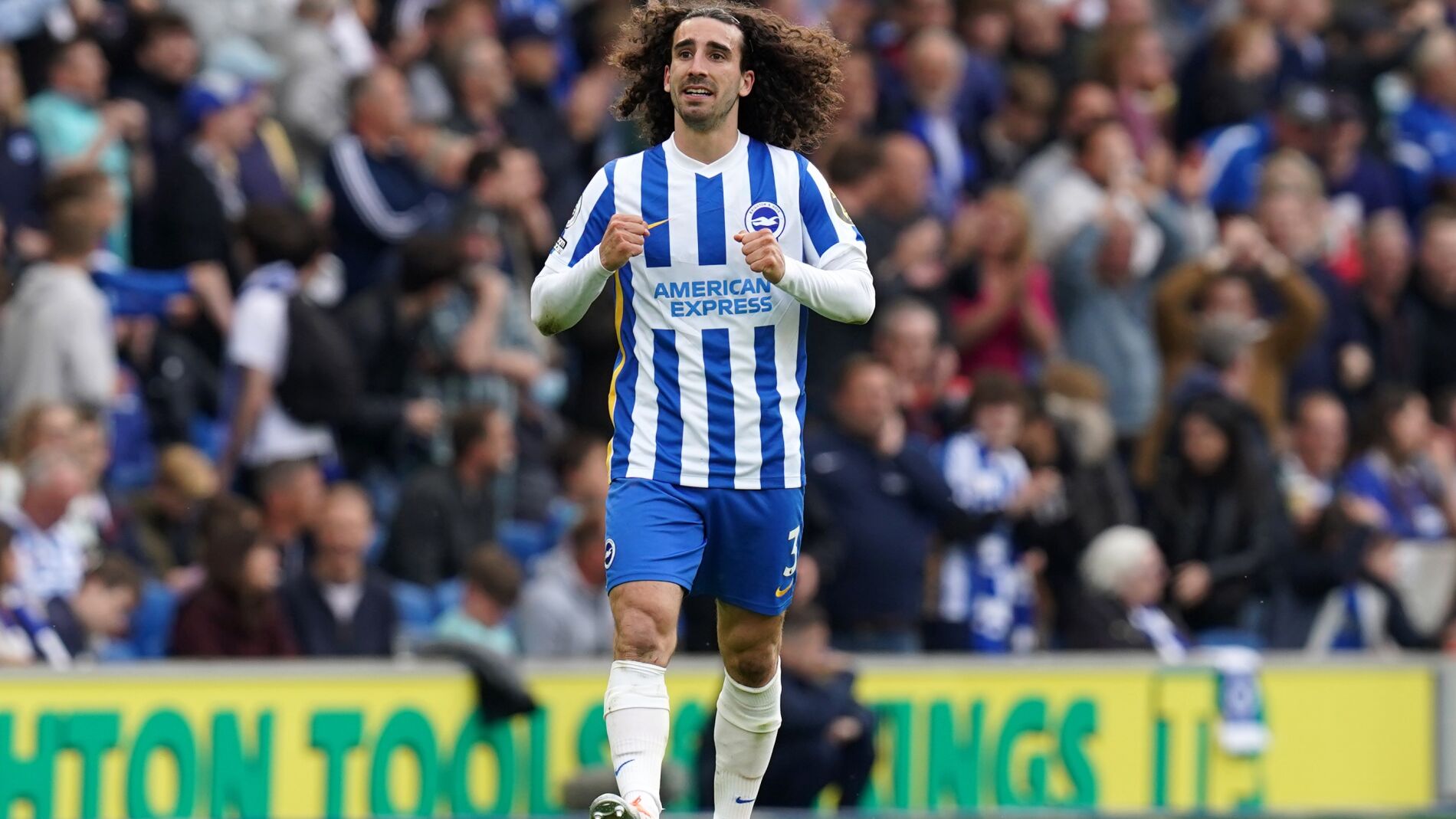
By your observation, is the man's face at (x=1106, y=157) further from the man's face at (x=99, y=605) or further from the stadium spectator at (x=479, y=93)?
the man's face at (x=99, y=605)

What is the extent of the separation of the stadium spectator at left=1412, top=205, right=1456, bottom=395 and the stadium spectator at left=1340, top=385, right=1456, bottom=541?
A: 1146 millimetres

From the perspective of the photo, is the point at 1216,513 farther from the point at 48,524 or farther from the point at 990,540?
the point at 48,524

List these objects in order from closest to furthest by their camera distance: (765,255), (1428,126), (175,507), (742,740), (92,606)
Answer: (765,255) → (742,740) → (92,606) → (175,507) → (1428,126)

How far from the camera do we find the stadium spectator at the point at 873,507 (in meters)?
11.3

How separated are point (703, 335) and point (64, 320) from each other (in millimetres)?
4710

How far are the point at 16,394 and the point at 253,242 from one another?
1307mm

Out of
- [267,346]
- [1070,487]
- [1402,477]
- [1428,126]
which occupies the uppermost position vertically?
[1428,126]

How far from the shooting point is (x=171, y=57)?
1213 centimetres

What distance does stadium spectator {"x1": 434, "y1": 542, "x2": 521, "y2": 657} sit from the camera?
1073 cm

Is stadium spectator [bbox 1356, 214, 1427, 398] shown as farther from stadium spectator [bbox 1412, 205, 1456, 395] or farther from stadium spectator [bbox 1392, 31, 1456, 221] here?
stadium spectator [bbox 1392, 31, 1456, 221]

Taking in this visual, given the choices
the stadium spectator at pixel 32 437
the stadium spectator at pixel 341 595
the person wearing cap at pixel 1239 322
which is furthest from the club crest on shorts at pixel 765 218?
the person wearing cap at pixel 1239 322

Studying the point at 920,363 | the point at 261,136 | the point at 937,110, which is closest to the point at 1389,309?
the point at 937,110

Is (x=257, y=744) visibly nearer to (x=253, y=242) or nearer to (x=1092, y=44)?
(x=253, y=242)

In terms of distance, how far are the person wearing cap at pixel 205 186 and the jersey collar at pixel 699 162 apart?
5039mm
